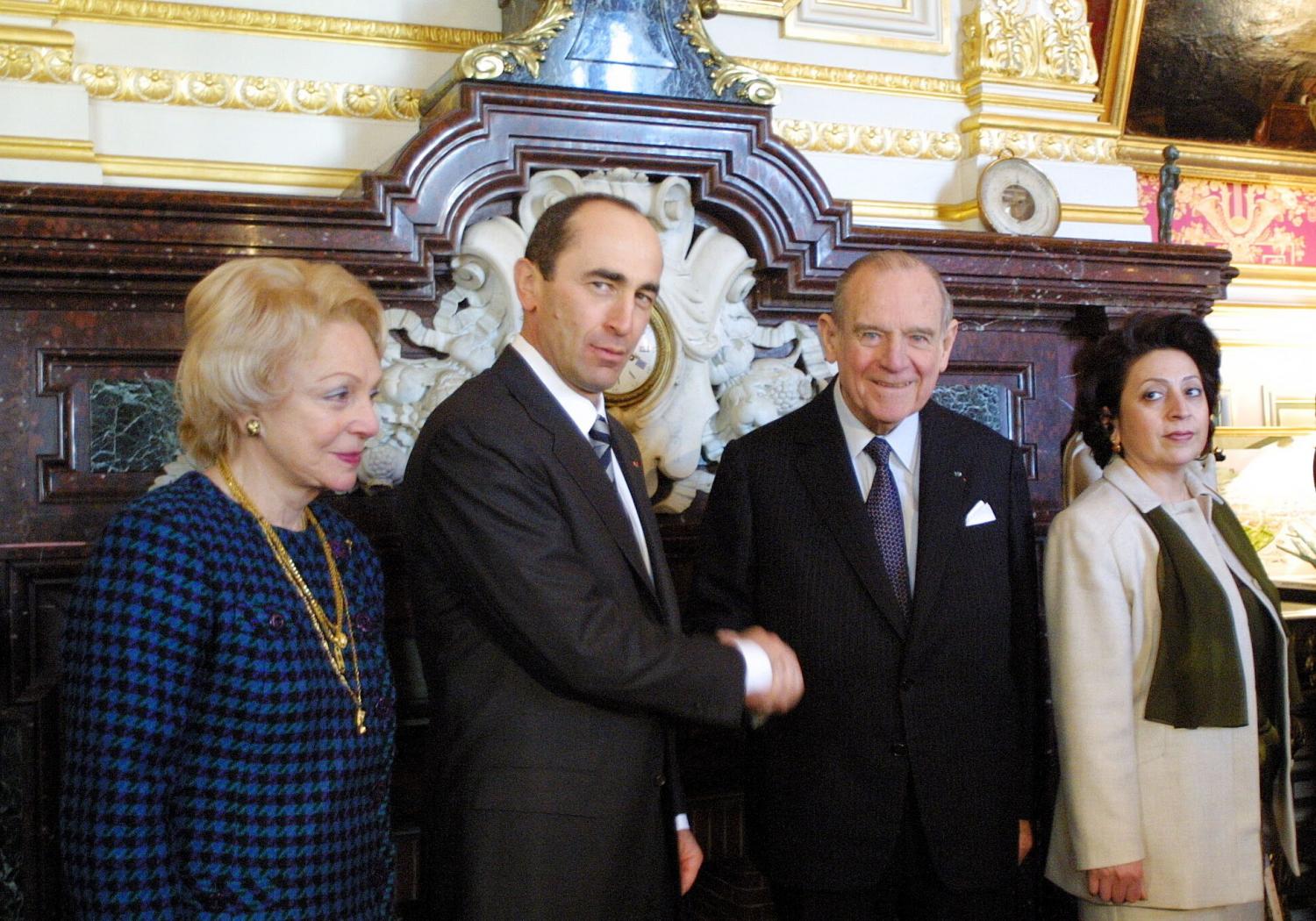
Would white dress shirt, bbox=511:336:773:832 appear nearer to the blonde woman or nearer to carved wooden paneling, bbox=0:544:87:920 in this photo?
the blonde woman

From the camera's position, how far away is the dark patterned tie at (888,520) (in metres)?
2.49

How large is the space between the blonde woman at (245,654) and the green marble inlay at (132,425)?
852 millimetres

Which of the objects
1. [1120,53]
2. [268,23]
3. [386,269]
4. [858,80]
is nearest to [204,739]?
[386,269]

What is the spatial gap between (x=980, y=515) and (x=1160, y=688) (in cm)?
49

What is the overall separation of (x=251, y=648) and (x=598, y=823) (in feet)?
1.91

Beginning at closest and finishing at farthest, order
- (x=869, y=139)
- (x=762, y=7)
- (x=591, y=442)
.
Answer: (x=591, y=442), (x=762, y=7), (x=869, y=139)

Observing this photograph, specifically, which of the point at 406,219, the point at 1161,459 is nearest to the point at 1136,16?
the point at 1161,459

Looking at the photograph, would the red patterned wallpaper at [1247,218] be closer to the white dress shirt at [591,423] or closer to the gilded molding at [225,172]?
the gilded molding at [225,172]

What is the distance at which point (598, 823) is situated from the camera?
6.66 ft

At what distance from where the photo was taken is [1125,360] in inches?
111

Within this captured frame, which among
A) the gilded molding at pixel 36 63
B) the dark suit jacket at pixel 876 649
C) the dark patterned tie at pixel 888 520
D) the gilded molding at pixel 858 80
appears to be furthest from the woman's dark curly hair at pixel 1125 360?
the gilded molding at pixel 36 63

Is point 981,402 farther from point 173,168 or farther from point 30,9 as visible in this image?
point 30,9

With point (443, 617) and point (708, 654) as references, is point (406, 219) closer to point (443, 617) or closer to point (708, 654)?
point (443, 617)

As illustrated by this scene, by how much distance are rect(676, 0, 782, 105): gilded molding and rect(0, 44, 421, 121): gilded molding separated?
30.5 inches
